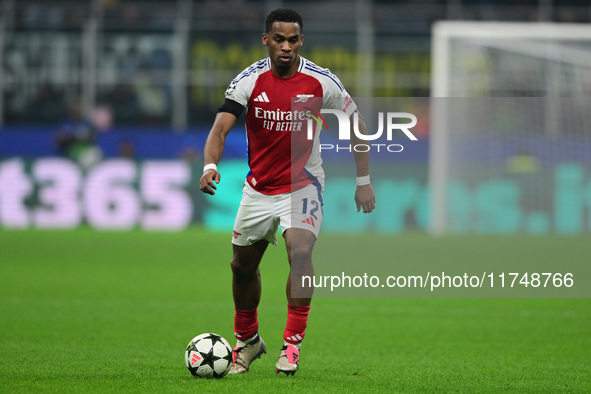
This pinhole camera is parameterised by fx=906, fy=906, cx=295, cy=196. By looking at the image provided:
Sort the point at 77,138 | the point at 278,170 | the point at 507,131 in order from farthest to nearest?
the point at 77,138 → the point at 507,131 → the point at 278,170

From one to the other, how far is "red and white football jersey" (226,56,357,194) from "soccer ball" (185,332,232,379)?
1057mm

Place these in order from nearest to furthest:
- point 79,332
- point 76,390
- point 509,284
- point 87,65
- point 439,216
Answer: point 76,390
point 79,332
point 509,284
point 439,216
point 87,65

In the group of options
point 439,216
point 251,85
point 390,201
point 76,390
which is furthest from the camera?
point 390,201

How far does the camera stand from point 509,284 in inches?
367

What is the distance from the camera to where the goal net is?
16.2 metres

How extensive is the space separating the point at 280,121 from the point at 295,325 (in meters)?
1.31

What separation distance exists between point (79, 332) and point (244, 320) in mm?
2303

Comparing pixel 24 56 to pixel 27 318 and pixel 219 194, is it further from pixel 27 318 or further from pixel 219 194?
pixel 27 318

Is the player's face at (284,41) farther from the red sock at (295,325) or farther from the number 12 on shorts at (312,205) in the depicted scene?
the red sock at (295,325)

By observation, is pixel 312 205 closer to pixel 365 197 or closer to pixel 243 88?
pixel 365 197

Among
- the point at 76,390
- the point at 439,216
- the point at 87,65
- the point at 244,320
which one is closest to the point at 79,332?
the point at 244,320

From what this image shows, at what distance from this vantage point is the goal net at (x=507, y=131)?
1616 cm

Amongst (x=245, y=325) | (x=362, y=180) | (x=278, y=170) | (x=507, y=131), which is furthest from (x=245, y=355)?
(x=507, y=131)

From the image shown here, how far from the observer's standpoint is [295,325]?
568 cm
